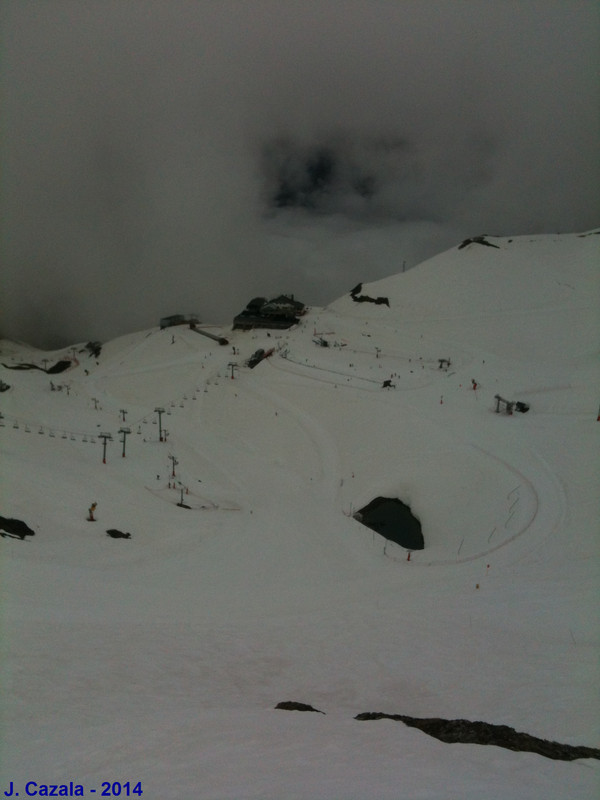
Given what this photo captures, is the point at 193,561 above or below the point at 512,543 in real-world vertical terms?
below

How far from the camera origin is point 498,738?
6.95 meters

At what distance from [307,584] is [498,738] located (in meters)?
11.4

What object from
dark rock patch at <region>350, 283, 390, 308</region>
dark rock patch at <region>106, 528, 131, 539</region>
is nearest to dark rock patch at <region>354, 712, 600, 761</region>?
dark rock patch at <region>106, 528, 131, 539</region>

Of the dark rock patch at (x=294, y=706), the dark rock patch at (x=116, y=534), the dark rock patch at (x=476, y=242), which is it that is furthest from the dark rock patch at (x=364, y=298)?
the dark rock patch at (x=294, y=706)

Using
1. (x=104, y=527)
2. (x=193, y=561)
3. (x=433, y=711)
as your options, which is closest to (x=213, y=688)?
(x=433, y=711)

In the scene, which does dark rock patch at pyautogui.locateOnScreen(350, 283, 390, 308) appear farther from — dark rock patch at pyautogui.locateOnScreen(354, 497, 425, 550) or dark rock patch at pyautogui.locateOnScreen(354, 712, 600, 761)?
dark rock patch at pyautogui.locateOnScreen(354, 712, 600, 761)

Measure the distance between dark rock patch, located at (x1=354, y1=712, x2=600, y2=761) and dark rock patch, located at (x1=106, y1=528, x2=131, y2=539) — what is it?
15.7 m

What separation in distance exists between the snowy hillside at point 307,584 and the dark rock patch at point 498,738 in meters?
0.43

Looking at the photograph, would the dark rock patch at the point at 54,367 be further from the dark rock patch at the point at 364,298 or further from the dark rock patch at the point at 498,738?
the dark rock patch at the point at 498,738

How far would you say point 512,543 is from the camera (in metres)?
20.8

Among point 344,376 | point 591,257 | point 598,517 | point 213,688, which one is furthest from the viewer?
point 591,257

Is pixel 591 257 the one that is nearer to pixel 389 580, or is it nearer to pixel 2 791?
pixel 389 580

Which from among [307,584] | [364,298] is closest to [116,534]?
[307,584]

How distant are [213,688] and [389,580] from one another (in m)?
10.1
